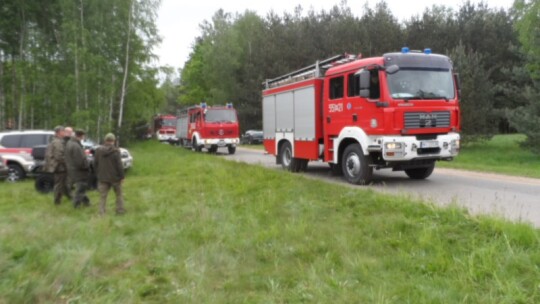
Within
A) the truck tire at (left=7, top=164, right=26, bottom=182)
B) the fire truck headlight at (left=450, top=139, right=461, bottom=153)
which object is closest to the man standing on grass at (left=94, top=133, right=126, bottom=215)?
the fire truck headlight at (left=450, top=139, right=461, bottom=153)

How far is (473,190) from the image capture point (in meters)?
9.95

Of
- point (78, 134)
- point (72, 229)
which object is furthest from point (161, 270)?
point (78, 134)

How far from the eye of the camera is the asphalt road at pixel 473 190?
735cm

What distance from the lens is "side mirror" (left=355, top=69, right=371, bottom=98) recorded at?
10.0 m

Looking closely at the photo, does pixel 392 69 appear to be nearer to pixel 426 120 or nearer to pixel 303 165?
pixel 426 120

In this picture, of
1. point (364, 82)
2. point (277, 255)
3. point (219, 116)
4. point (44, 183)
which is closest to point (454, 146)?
point (364, 82)

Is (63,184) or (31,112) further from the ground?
(31,112)

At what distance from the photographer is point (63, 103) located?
25297mm

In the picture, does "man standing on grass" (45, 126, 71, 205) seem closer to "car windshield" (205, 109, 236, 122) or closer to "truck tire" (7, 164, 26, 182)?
"truck tire" (7, 164, 26, 182)

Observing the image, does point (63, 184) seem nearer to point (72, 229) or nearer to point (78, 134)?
point (78, 134)

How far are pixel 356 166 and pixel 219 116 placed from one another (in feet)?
52.4

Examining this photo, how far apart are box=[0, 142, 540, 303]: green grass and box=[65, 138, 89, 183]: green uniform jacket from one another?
3.55ft

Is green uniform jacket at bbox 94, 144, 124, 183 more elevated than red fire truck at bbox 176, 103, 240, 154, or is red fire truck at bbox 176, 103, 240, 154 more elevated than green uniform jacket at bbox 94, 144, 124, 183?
red fire truck at bbox 176, 103, 240, 154

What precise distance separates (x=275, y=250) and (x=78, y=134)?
19.6 feet
